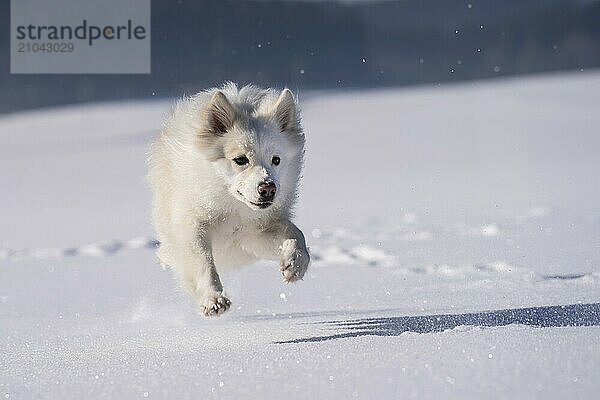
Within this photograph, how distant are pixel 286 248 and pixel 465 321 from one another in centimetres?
78

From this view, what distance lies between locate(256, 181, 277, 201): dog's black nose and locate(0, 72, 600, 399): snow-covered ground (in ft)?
1.70

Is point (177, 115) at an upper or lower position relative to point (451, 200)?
upper

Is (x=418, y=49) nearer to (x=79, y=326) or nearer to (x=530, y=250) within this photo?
(x=530, y=250)

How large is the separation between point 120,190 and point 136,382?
482 cm

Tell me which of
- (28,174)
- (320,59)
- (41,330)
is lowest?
(41,330)

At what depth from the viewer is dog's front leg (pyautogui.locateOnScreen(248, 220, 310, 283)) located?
10.4 ft

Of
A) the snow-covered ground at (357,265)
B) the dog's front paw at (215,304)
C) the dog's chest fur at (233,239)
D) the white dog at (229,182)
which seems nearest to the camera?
the snow-covered ground at (357,265)

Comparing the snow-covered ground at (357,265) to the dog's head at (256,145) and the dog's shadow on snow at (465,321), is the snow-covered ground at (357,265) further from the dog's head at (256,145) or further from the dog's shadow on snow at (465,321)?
the dog's head at (256,145)

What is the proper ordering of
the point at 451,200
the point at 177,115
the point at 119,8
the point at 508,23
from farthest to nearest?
1. the point at 508,23
2. the point at 451,200
3. the point at 119,8
4. the point at 177,115

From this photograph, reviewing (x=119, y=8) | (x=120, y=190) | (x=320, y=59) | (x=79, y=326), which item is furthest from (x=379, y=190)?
(x=79, y=326)

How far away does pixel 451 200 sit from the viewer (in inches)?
280

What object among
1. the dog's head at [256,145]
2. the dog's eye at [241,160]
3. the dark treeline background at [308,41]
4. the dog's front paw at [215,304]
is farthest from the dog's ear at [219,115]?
the dark treeline background at [308,41]

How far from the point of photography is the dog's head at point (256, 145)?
322 centimetres

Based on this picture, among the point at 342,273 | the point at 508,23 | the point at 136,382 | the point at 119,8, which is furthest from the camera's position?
the point at 508,23
